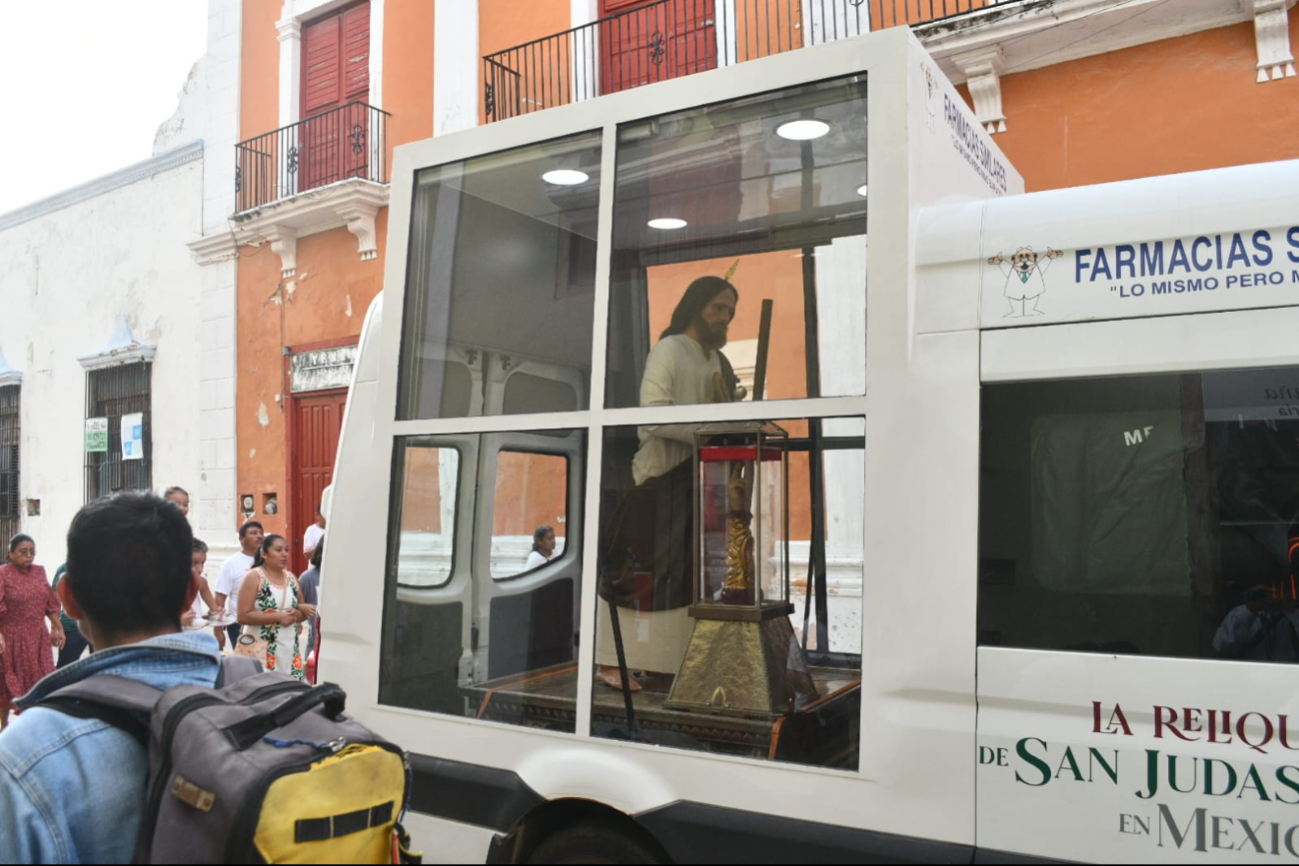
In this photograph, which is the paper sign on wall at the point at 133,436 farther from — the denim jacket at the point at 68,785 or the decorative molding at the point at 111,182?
the denim jacket at the point at 68,785

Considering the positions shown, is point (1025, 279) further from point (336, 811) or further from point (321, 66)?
point (321, 66)

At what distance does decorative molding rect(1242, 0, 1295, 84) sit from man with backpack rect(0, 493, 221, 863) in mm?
7852

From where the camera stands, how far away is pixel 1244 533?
251 cm

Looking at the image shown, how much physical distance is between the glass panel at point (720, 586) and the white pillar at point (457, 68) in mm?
8921

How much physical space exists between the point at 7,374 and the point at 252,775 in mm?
18752

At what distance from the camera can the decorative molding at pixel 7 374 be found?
17.3 metres

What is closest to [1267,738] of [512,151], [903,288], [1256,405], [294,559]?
[1256,405]

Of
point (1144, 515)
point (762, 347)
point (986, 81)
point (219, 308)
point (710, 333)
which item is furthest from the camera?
point (219, 308)

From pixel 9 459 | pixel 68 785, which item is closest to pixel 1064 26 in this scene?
pixel 68 785

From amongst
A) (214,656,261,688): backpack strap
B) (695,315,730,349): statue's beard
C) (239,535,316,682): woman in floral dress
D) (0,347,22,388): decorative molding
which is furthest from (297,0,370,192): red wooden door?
(214,656,261,688): backpack strap

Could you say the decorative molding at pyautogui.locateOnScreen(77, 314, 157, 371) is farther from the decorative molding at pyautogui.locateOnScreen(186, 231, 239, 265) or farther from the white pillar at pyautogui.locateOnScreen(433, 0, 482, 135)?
the white pillar at pyautogui.locateOnScreen(433, 0, 482, 135)

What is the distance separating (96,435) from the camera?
15703mm

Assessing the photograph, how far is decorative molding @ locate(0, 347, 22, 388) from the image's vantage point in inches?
683

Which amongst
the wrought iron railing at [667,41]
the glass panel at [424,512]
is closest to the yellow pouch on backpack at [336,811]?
the glass panel at [424,512]
